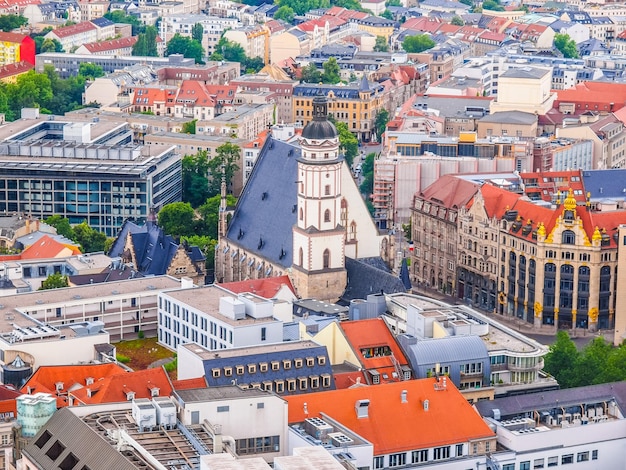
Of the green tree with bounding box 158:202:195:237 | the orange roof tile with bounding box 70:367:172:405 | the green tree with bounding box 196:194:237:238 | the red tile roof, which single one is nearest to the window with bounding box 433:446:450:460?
the orange roof tile with bounding box 70:367:172:405

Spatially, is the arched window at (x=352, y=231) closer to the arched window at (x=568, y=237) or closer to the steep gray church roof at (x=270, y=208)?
the steep gray church roof at (x=270, y=208)

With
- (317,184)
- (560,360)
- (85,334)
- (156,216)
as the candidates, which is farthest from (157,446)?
(156,216)

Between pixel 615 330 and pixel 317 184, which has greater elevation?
pixel 317 184

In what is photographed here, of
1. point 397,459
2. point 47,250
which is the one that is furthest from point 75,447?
point 47,250

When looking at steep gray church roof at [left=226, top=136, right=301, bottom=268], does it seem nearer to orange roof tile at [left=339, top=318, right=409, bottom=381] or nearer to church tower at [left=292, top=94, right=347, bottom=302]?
church tower at [left=292, top=94, right=347, bottom=302]

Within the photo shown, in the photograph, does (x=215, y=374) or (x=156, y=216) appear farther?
(x=156, y=216)

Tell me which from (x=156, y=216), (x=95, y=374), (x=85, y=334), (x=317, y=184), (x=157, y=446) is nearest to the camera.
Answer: (x=157, y=446)

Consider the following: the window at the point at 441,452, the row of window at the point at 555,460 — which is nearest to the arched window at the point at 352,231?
the row of window at the point at 555,460

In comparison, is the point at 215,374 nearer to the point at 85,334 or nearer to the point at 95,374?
the point at 95,374

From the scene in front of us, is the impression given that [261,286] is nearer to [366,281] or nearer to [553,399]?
[366,281]
